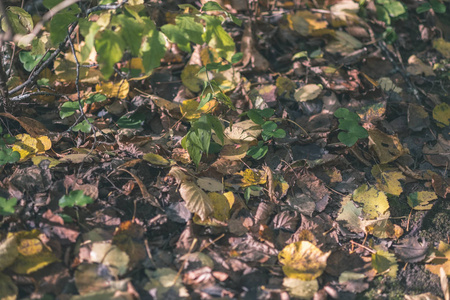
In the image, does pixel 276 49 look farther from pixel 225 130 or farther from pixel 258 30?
pixel 225 130

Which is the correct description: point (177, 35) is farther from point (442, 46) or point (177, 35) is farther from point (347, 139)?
point (442, 46)

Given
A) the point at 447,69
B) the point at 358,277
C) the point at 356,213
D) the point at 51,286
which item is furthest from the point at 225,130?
the point at 447,69

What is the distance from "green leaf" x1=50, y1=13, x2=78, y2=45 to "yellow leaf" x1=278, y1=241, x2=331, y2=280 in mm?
1251

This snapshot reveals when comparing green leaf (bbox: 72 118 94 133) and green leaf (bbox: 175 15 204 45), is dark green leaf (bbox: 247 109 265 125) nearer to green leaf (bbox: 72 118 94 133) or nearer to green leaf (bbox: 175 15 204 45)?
green leaf (bbox: 175 15 204 45)

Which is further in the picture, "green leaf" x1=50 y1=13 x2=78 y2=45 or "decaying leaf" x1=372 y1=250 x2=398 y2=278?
"decaying leaf" x1=372 y1=250 x2=398 y2=278

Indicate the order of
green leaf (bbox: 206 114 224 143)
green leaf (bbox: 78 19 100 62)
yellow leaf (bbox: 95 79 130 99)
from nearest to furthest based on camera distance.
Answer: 1. green leaf (bbox: 78 19 100 62)
2. green leaf (bbox: 206 114 224 143)
3. yellow leaf (bbox: 95 79 130 99)

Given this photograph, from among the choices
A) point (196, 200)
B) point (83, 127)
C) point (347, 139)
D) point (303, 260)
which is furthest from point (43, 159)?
point (347, 139)

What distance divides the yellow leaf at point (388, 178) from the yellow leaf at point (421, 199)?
0.23 feet

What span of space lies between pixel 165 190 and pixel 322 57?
1.48 meters

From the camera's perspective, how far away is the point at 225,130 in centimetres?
224

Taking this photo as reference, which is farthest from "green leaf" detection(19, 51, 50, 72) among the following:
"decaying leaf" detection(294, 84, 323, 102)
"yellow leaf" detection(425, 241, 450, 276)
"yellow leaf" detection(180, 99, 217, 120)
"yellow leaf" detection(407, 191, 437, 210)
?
"yellow leaf" detection(425, 241, 450, 276)

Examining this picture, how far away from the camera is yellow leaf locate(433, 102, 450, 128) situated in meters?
2.50

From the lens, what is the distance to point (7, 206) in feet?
5.47

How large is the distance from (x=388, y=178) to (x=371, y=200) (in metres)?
0.19
